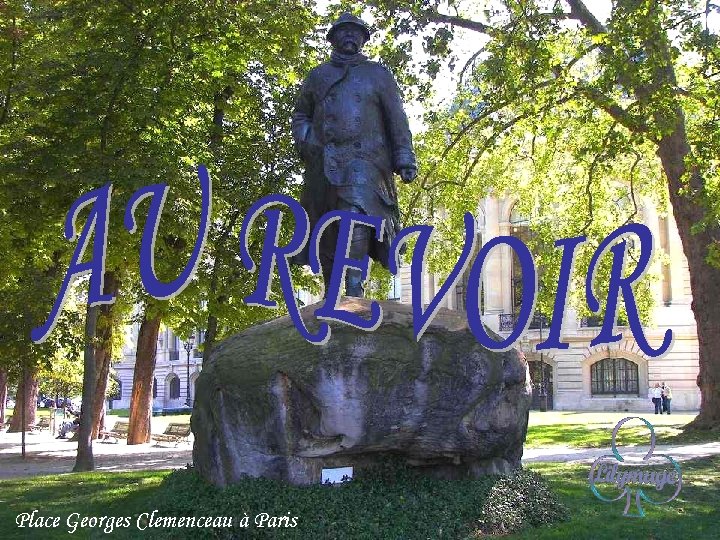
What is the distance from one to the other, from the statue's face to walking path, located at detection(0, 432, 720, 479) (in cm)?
894

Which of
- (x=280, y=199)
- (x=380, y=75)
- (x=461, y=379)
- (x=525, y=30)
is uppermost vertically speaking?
(x=525, y=30)

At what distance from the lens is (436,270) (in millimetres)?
24938

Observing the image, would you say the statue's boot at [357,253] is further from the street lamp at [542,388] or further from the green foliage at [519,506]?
the street lamp at [542,388]

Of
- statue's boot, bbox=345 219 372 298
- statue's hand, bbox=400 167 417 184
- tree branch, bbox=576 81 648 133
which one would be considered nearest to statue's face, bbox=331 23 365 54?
statue's hand, bbox=400 167 417 184

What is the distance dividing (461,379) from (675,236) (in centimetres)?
3899

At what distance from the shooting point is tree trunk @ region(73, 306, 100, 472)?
15211 mm

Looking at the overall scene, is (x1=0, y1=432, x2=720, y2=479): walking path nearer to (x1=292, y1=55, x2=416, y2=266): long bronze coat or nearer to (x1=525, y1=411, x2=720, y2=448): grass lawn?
(x1=525, y1=411, x2=720, y2=448): grass lawn

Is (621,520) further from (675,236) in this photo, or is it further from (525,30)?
(675,236)

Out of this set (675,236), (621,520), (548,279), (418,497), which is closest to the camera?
(418,497)

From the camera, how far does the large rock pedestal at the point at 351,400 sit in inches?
279

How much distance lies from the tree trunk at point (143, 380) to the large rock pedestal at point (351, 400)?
→ 13090 millimetres

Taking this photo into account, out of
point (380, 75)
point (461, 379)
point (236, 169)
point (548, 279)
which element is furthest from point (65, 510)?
point (548, 279)

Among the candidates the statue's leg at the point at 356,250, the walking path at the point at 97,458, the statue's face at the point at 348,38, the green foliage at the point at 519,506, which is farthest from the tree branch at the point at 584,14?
the green foliage at the point at 519,506

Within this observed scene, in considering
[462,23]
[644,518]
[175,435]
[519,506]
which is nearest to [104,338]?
[175,435]
